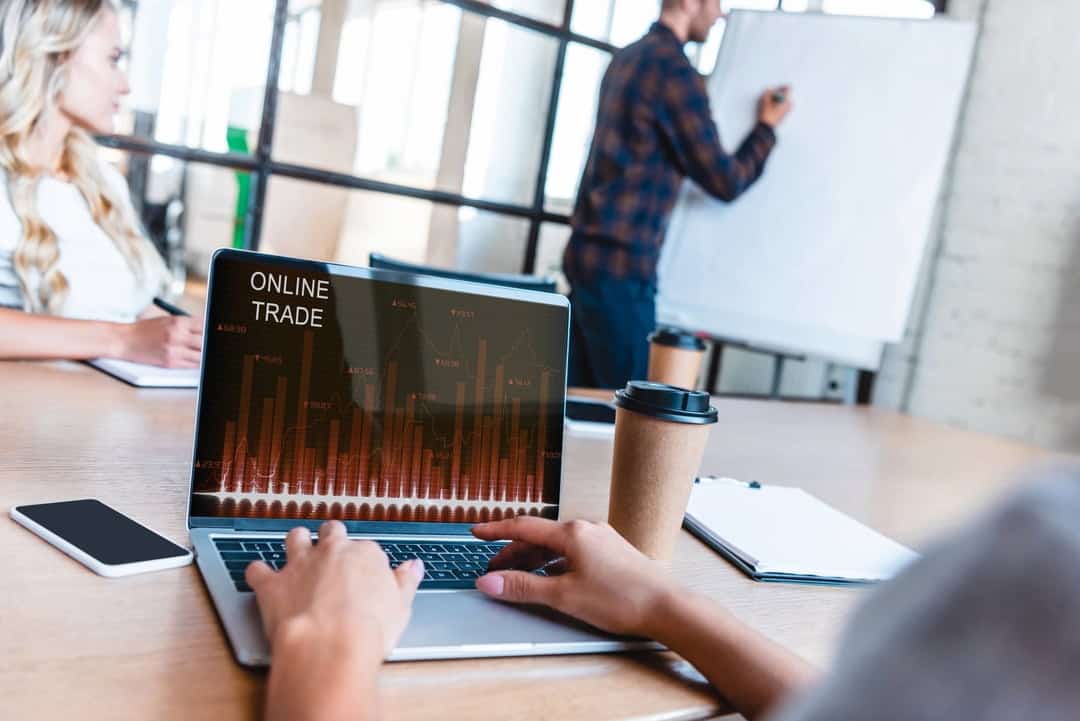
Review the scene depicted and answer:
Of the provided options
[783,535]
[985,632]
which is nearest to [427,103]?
[783,535]

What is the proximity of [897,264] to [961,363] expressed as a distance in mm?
905

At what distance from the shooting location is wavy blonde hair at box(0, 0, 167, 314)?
59.7 inches

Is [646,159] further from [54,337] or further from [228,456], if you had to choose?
[228,456]

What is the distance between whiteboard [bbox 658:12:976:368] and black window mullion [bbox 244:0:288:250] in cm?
125

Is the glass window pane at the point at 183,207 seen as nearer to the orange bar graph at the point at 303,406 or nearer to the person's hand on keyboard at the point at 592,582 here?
the orange bar graph at the point at 303,406

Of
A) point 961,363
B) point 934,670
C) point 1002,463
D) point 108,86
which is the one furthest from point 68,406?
point 961,363

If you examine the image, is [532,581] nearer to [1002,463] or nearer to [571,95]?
[1002,463]

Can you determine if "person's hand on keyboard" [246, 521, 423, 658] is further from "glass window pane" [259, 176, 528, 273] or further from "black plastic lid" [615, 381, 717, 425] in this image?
"glass window pane" [259, 176, 528, 273]

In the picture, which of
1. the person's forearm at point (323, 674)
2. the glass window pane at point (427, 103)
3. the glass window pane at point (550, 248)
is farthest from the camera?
the glass window pane at point (550, 248)

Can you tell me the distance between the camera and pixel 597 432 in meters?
1.41

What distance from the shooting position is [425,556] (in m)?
0.72

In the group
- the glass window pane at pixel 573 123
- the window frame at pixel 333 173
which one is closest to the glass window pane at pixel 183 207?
the window frame at pixel 333 173

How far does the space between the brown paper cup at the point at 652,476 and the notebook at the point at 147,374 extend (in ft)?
2.23

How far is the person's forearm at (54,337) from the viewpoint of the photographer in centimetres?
125
